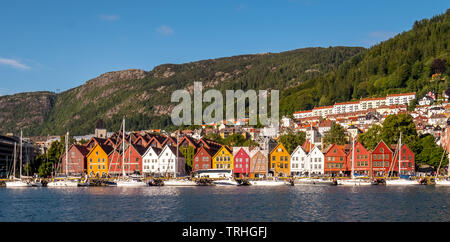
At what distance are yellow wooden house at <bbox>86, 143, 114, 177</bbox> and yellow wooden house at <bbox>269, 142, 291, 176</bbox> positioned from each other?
1518 inches

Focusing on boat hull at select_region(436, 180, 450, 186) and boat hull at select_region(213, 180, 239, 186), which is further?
boat hull at select_region(213, 180, 239, 186)

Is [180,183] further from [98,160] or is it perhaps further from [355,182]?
[355,182]

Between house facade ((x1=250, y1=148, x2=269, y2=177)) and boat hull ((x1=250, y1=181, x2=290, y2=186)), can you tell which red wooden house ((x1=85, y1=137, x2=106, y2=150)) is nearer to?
house facade ((x1=250, y1=148, x2=269, y2=177))

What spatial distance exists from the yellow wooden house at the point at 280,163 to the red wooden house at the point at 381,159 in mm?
19212

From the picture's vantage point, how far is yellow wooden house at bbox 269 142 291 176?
123 m

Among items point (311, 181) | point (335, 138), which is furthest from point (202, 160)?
point (335, 138)

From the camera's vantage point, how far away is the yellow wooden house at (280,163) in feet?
404

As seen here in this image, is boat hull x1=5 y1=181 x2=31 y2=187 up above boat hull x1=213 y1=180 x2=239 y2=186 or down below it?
below

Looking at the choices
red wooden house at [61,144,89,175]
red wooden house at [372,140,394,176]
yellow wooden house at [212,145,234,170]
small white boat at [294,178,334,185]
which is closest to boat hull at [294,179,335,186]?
small white boat at [294,178,334,185]

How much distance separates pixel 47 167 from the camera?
122688mm

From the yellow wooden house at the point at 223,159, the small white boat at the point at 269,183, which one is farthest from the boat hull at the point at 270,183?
the yellow wooden house at the point at 223,159
